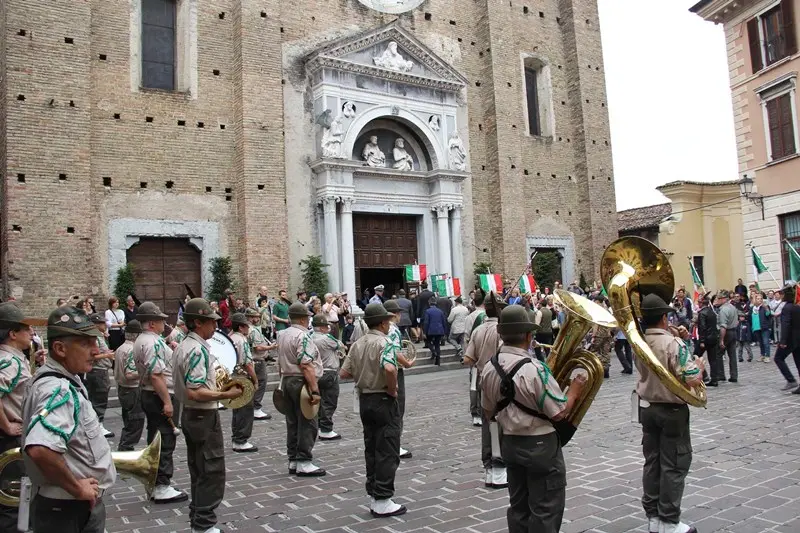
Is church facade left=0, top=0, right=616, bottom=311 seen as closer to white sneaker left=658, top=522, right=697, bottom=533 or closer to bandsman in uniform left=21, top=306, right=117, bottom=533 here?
bandsman in uniform left=21, top=306, right=117, bottom=533

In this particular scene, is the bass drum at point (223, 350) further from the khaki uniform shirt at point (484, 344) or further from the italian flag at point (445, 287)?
the italian flag at point (445, 287)

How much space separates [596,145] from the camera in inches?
1027

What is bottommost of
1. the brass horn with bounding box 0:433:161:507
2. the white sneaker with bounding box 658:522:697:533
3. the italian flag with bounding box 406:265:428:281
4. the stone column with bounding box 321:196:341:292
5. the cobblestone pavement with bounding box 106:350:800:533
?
the cobblestone pavement with bounding box 106:350:800:533

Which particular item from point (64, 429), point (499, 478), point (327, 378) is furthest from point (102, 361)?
point (64, 429)

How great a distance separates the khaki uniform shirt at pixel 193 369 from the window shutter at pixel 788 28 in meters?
21.1

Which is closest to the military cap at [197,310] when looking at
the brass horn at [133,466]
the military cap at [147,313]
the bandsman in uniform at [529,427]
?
the brass horn at [133,466]

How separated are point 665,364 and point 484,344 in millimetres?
2746

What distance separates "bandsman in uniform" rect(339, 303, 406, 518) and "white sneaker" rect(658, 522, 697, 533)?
2.07 meters

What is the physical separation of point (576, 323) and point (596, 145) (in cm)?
2307

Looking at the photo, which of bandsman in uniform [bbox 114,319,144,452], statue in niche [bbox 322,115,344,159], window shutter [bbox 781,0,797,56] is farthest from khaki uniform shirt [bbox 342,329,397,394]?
window shutter [bbox 781,0,797,56]

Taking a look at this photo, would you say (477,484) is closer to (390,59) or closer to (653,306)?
(653,306)

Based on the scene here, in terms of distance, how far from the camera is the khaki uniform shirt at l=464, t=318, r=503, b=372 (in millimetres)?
7539

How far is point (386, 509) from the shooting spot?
18.6 feet

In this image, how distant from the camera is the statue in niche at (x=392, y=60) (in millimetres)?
21047
